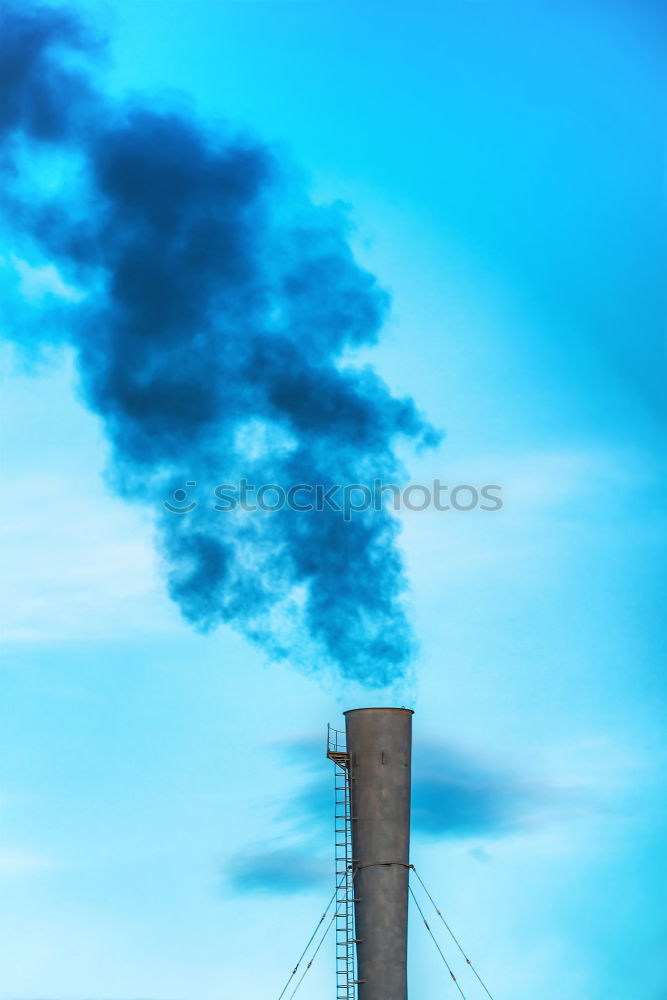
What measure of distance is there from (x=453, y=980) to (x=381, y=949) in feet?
10.6

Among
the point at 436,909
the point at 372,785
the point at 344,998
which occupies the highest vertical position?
the point at 372,785

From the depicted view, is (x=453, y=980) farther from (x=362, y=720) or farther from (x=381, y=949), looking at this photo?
(x=362, y=720)

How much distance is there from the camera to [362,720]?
128 ft

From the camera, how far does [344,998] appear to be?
122 ft

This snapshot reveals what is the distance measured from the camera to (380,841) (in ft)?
125

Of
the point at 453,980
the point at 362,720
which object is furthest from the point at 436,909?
the point at 362,720

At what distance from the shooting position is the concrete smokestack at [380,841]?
37.1 metres

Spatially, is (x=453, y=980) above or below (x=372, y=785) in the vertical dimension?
below

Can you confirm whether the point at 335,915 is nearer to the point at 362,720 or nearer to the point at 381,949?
the point at 381,949

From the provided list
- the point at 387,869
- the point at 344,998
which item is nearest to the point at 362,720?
the point at 387,869

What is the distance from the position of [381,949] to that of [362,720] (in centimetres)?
644

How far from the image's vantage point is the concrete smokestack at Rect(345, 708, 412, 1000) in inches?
1462

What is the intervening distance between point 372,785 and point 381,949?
4538 millimetres

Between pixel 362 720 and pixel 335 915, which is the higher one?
pixel 362 720
